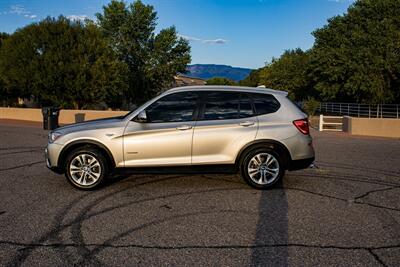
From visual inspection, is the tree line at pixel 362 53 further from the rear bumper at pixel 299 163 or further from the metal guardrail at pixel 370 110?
the rear bumper at pixel 299 163

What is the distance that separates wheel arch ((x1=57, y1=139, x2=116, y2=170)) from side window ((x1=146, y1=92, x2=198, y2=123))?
86cm

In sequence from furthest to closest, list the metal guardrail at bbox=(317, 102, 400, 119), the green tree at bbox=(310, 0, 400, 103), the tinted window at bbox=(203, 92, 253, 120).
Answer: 1. the green tree at bbox=(310, 0, 400, 103)
2. the metal guardrail at bbox=(317, 102, 400, 119)
3. the tinted window at bbox=(203, 92, 253, 120)

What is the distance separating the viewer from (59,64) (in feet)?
88.4

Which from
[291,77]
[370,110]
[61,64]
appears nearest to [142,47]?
[61,64]

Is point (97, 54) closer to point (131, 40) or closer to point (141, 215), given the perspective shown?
point (131, 40)

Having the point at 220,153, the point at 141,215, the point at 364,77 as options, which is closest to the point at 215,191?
the point at 220,153

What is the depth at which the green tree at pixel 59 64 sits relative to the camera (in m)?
27.3

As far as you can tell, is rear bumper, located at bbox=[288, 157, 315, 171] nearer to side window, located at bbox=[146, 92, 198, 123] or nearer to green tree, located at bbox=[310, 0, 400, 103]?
side window, located at bbox=[146, 92, 198, 123]

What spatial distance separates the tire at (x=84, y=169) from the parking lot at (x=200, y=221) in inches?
7.2

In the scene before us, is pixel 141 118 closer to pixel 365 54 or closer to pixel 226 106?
pixel 226 106

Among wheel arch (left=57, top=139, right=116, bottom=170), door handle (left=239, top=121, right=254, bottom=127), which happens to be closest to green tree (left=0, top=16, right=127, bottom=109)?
wheel arch (left=57, top=139, right=116, bottom=170)

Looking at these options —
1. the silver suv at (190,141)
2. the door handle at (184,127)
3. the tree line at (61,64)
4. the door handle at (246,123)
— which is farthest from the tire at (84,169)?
the tree line at (61,64)

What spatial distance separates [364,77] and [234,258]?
33899mm

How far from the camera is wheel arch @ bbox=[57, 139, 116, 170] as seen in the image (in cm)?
690
